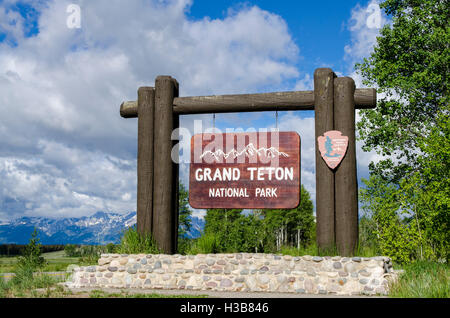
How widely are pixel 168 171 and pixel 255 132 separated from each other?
2.62m

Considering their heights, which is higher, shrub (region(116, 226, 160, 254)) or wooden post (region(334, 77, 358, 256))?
wooden post (region(334, 77, 358, 256))

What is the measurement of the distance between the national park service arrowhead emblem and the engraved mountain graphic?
3.29 feet

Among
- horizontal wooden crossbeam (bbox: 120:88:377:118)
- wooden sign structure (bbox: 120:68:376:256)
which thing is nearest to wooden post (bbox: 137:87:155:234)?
wooden sign structure (bbox: 120:68:376:256)

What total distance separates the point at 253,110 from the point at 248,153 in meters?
1.23

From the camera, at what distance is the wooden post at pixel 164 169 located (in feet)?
38.2

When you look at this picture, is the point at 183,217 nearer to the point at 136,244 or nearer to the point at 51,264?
the point at 51,264

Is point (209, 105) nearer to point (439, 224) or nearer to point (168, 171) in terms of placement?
point (168, 171)

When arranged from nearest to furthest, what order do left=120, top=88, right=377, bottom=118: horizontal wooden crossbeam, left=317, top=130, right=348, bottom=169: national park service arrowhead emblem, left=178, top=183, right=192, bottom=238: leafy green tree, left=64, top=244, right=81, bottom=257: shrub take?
1. left=317, top=130, right=348, bottom=169: national park service arrowhead emblem
2. left=120, top=88, right=377, bottom=118: horizontal wooden crossbeam
3. left=178, top=183, right=192, bottom=238: leafy green tree
4. left=64, top=244, right=81, bottom=257: shrub

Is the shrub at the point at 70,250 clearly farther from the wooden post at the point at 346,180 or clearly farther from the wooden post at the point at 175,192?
the wooden post at the point at 346,180

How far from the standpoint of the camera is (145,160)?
1201 centimetres

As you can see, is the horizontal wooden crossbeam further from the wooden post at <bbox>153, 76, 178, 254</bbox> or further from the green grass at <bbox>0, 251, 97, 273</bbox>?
the green grass at <bbox>0, 251, 97, 273</bbox>

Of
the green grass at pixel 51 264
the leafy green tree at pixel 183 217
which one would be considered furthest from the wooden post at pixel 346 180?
the leafy green tree at pixel 183 217

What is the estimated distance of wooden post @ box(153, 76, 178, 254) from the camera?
Answer: 11.7 metres
